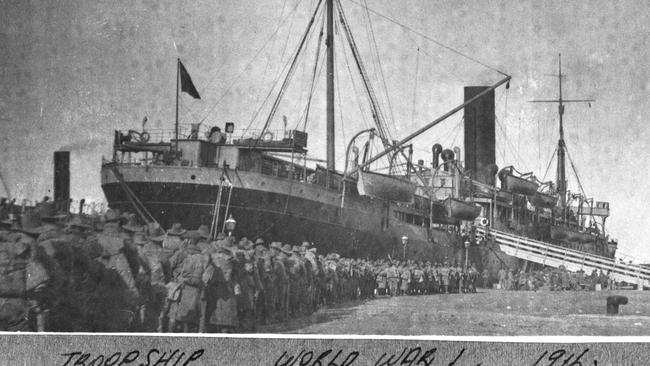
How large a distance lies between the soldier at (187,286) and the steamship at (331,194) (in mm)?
1205

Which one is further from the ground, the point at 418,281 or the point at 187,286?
the point at 187,286

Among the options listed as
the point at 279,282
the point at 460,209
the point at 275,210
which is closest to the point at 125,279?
the point at 279,282

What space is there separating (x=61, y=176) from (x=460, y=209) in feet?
71.5

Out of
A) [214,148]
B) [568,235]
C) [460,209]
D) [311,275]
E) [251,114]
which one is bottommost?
[311,275]

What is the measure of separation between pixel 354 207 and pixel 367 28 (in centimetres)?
1408

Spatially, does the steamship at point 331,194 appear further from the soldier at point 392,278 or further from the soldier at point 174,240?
the soldier at point 392,278

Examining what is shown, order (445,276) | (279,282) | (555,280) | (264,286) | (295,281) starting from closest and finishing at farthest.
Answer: (264,286) → (279,282) → (295,281) → (445,276) → (555,280)

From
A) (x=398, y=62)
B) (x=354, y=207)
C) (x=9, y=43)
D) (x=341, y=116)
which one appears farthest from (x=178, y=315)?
(x=354, y=207)

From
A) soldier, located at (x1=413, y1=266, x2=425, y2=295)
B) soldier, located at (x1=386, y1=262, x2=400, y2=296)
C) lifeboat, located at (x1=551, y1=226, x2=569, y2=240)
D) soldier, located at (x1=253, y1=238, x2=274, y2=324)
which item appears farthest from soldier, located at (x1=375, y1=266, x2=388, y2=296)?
soldier, located at (x1=253, y1=238, x2=274, y2=324)
